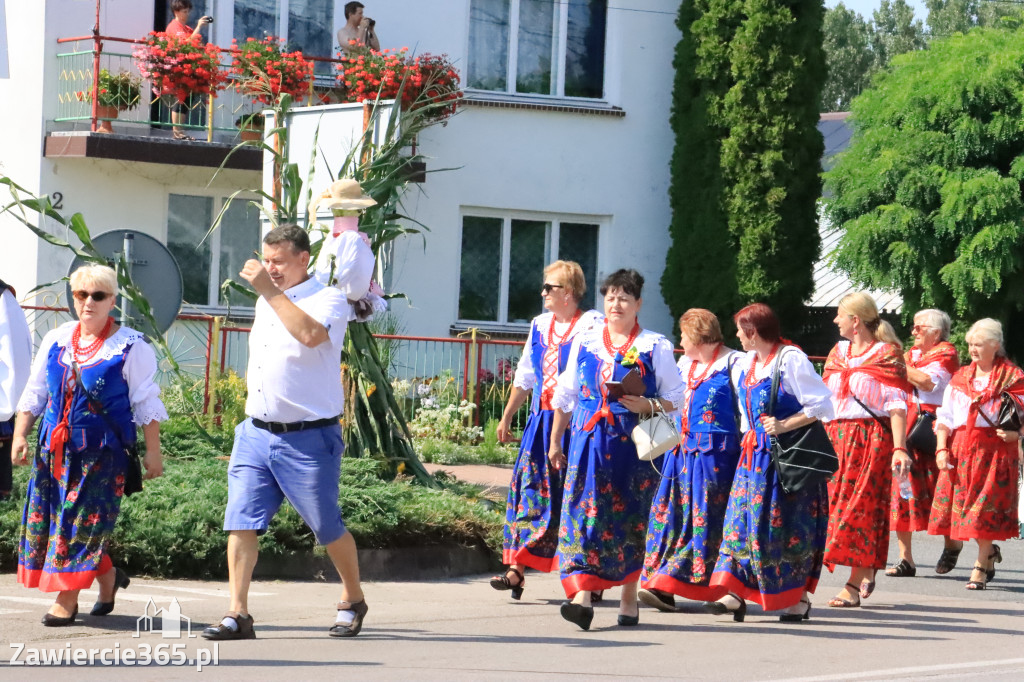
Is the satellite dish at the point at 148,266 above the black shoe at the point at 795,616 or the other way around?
above

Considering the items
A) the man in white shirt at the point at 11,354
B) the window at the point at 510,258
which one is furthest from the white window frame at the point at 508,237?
the man in white shirt at the point at 11,354

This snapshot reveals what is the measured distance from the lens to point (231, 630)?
7.20 m

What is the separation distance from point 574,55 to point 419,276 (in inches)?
143

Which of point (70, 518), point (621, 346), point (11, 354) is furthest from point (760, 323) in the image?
point (11, 354)

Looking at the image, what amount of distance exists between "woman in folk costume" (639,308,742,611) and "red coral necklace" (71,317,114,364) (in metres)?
3.05

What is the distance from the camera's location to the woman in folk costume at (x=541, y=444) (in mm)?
9055

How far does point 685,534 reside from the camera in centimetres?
877

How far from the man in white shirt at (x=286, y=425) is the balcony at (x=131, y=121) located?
1155 centimetres

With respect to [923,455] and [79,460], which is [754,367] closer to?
[923,455]

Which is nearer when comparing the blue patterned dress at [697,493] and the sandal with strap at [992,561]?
the blue patterned dress at [697,493]

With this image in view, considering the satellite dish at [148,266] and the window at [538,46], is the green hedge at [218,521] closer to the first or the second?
the satellite dish at [148,266]

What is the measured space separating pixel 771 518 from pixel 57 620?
145 inches

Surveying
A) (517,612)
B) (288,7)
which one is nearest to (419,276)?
(288,7)

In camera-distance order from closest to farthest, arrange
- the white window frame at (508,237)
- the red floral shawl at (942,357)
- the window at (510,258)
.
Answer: the red floral shawl at (942,357) < the white window frame at (508,237) < the window at (510,258)
